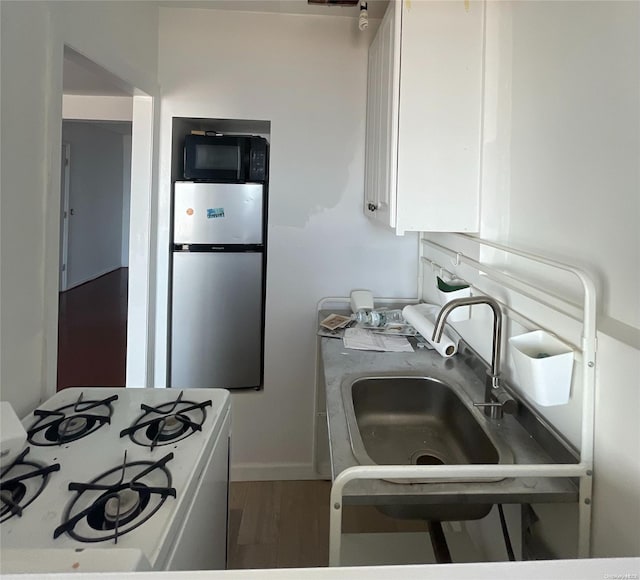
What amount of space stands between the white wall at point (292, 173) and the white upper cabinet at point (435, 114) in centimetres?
79

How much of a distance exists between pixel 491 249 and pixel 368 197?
2.89ft

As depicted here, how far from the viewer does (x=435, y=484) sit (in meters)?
1.07

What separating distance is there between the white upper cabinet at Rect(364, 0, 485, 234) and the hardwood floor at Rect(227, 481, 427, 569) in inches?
49.5

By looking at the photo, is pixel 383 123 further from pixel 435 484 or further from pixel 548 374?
pixel 435 484

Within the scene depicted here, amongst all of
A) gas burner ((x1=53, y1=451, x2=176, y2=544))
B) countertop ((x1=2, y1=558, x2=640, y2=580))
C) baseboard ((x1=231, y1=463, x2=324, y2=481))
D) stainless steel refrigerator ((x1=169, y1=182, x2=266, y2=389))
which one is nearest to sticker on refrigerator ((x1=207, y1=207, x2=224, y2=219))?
stainless steel refrigerator ((x1=169, y1=182, x2=266, y2=389))

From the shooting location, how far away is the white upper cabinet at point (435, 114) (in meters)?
1.70

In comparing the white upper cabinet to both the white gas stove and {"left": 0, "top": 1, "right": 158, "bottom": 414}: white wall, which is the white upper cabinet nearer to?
the white gas stove

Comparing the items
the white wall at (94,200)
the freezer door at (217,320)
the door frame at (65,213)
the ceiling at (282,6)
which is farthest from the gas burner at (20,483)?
the white wall at (94,200)

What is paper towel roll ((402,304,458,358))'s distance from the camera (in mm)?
1862

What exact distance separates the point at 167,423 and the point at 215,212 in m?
1.52

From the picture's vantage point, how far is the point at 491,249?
168 centimetres

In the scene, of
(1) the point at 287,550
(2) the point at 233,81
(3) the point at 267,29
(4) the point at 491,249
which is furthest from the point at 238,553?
(3) the point at 267,29

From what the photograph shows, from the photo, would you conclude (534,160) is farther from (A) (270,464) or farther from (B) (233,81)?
(A) (270,464)

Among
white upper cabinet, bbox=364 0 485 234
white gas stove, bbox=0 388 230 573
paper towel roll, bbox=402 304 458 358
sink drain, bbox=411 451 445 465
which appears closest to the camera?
white gas stove, bbox=0 388 230 573
